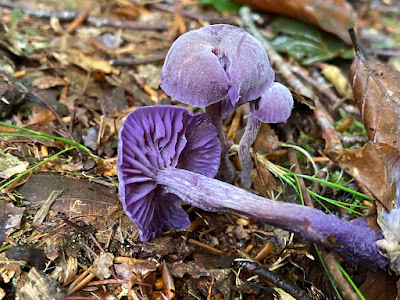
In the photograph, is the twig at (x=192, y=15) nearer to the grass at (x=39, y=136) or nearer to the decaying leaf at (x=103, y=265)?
the grass at (x=39, y=136)

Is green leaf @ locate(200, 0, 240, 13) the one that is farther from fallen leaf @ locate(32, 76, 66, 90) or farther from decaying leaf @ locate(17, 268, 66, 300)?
decaying leaf @ locate(17, 268, 66, 300)

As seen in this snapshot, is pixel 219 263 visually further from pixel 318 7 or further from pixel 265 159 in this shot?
pixel 318 7

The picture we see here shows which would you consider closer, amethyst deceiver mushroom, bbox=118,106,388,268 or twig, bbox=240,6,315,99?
amethyst deceiver mushroom, bbox=118,106,388,268

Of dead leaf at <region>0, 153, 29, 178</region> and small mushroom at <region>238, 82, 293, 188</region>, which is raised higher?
small mushroom at <region>238, 82, 293, 188</region>

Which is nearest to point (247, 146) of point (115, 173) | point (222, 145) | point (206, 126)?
point (222, 145)

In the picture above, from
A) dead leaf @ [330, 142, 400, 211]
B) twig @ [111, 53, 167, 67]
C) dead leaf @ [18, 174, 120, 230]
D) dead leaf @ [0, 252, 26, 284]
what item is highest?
twig @ [111, 53, 167, 67]

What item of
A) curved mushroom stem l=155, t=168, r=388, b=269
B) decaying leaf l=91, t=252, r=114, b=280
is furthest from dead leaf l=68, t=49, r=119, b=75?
decaying leaf l=91, t=252, r=114, b=280
